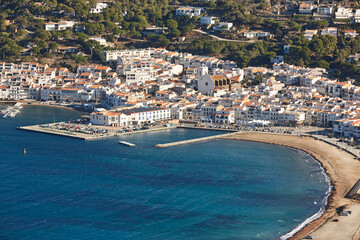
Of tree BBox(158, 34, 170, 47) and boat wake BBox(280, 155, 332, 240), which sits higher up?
tree BBox(158, 34, 170, 47)

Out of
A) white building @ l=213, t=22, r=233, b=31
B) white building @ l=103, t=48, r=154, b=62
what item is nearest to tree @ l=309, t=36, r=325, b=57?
white building @ l=213, t=22, r=233, b=31

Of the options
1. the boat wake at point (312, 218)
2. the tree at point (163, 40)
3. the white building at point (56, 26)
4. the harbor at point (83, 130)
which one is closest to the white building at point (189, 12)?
the tree at point (163, 40)

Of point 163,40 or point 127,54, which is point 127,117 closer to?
point 127,54

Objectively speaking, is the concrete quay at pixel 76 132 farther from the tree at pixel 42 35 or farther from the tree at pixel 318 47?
the tree at pixel 42 35

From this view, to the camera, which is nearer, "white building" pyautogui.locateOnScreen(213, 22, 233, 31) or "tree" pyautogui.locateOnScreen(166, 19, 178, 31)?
"white building" pyautogui.locateOnScreen(213, 22, 233, 31)

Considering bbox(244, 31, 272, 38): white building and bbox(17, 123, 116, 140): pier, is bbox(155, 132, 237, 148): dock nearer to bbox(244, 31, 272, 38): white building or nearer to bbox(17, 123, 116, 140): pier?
bbox(17, 123, 116, 140): pier

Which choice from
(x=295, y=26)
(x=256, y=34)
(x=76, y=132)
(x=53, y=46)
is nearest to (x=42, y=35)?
(x=53, y=46)

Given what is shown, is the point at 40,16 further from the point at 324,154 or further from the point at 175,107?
the point at 324,154
